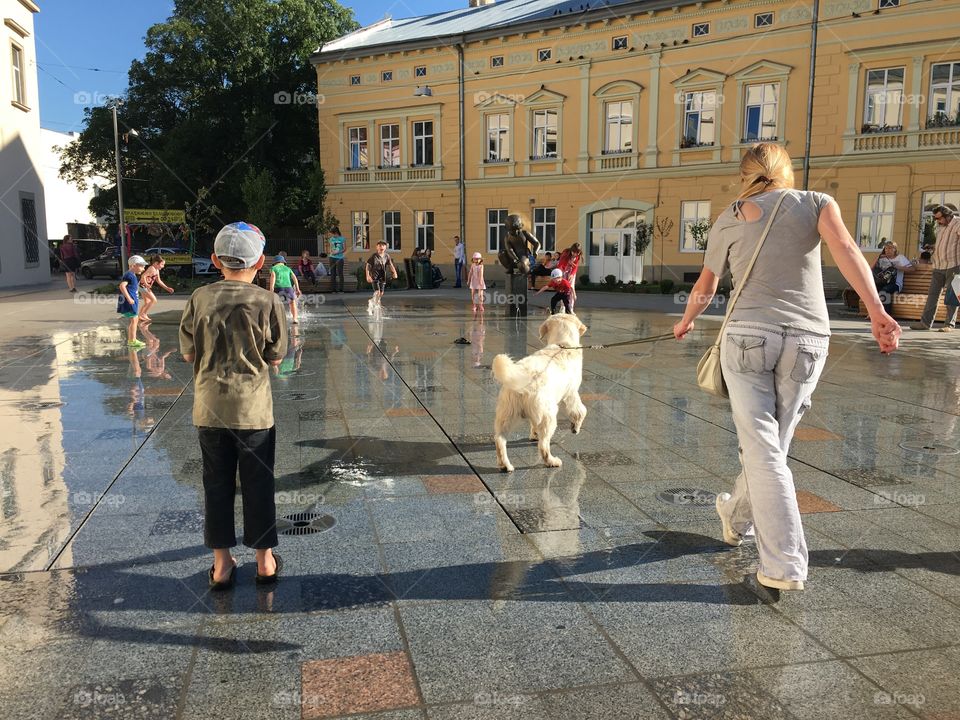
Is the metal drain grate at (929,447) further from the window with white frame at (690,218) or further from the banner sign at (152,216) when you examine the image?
the banner sign at (152,216)

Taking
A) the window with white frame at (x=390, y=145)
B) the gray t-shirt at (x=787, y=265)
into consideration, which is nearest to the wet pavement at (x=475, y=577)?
the gray t-shirt at (x=787, y=265)

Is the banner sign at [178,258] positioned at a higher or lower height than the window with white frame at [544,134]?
lower

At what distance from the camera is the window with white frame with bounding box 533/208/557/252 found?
1235 inches

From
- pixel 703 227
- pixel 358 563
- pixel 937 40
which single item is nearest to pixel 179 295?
pixel 703 227

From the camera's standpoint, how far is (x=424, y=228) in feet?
112

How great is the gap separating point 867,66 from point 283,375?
77.4 feet

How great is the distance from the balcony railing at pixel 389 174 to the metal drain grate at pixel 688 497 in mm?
30052

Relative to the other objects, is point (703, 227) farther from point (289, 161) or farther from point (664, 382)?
point (289, 161)

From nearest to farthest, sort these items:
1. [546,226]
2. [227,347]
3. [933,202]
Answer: [227,347], [933,202], [546,226]

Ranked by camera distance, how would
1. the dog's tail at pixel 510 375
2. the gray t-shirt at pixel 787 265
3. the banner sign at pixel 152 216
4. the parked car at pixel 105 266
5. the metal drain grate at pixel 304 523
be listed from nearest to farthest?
the gray t-shirt at pixel 787 265, the metal drain grate at pixel 304 523, the dog's tail at pixel 510 375, the banner sign at pixel 152 216, the parked car at pixel 105 266

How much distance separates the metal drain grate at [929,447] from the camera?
5785 mm

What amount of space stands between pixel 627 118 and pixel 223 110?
22688 millimetres

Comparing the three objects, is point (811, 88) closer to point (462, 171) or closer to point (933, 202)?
point (933, 202)

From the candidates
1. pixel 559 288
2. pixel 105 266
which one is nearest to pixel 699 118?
pixel 559 288
